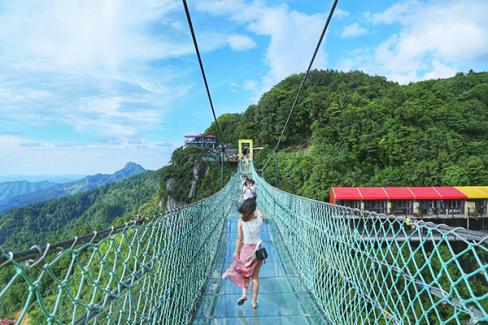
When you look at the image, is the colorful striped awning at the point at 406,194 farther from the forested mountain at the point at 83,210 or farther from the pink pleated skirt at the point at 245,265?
the forested mountain at the point at 83,210

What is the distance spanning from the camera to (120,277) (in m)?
1.14

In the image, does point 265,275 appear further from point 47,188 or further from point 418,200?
point 47,188

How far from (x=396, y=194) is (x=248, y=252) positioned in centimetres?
1414

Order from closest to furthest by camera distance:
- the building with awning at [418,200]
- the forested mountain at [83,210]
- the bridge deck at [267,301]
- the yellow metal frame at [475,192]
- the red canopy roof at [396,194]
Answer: the bridge deck at [267,301]
the red canopy roof at [396,194]
the building with awning at [418,200]
the yellow metal frame at [475,192]
the forested mountain at [83,210]

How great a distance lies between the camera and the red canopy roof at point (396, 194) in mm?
13770

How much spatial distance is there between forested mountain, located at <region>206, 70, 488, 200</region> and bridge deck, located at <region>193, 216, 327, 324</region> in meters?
15.6

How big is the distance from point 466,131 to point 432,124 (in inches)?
109

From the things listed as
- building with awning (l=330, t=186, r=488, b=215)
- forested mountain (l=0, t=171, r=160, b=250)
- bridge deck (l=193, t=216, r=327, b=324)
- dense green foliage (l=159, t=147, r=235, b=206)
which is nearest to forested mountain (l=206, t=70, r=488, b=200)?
building with awning (l=330, t=186, r=488, b=215)

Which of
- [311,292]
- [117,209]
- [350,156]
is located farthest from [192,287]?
[117,209]

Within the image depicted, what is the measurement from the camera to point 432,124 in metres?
26.0

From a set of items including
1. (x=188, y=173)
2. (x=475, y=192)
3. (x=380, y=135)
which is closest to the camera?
(x=475, y=192)

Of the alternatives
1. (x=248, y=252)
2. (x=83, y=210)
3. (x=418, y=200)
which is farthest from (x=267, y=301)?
(x=83, y=210)

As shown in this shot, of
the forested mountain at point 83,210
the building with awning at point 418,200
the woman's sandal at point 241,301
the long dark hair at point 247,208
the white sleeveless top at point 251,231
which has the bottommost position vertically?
the forested mountain at point 83,210

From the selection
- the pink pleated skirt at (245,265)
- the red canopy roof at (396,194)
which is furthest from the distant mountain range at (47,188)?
the pink pleated skirt at (245,265)
